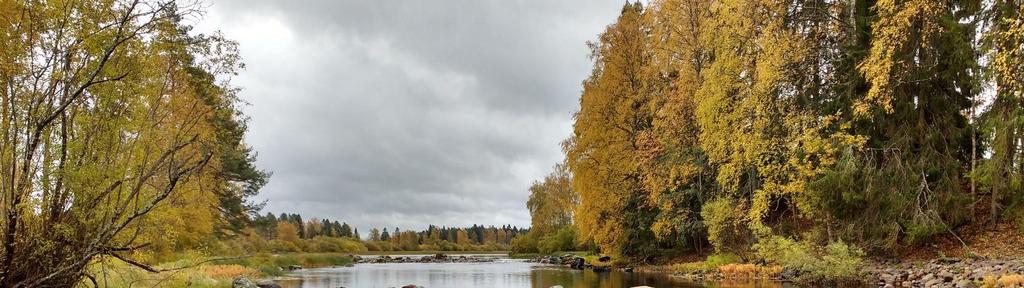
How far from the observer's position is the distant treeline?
43344 mm

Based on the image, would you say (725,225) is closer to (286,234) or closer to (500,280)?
(500,280)

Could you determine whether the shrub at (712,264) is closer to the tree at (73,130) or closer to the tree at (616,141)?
the tree at (616,141)

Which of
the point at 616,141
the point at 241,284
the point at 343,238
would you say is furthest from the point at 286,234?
the point at 616,141

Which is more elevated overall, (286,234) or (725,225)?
(286,234)

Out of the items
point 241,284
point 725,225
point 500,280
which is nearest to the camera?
point 241,284

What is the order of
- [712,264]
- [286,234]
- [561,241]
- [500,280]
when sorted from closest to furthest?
[712,264]
[500,280]
[561,241]
[286,234]

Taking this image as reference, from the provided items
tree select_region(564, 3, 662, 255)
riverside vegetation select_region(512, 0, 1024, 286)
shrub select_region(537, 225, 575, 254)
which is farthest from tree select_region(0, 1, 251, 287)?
shrub select_region(537, 225, 575, 254)

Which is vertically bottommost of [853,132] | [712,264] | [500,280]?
[500,280]

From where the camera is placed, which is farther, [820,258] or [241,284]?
[241,284]

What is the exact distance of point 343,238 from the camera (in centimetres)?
9175

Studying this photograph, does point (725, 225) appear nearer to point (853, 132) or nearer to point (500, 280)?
point (853, 132)

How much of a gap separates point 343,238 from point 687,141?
77.6 metres

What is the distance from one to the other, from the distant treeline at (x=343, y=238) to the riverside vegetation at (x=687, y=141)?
8.49m

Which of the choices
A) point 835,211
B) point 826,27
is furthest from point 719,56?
point 835,211
